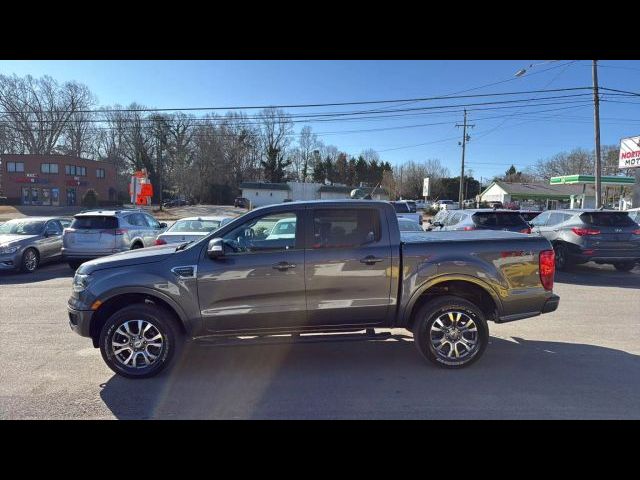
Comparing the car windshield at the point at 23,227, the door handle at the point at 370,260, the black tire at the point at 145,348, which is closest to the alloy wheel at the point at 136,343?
the black tire at the point at 145,348

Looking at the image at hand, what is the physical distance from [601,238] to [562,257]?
112 cm

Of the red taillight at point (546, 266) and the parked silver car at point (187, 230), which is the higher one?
the parked silver car at point (187, 230)

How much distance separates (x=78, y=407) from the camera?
3555 millimetres

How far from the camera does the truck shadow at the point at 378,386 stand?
3473 millimetres

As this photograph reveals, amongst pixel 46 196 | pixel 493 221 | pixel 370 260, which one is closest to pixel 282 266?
pixel 370 260

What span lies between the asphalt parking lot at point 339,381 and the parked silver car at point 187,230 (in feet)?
12.8

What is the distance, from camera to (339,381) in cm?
408

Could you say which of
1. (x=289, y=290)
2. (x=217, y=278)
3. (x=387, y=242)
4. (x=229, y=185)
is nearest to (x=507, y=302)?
(x=387, y=242)

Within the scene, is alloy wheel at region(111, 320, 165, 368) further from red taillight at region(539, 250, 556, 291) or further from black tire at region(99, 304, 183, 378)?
red taillight at region(539, 250, 556, 291)

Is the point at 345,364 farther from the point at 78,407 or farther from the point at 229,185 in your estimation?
the point at 229,185

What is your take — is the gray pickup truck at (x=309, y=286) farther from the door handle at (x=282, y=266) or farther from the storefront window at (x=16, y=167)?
the storefront window at (x=16, y=167)

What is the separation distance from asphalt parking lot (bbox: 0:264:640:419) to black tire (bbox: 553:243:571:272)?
17.1 feet

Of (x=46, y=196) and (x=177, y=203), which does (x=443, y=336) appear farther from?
(x=177, y=203)

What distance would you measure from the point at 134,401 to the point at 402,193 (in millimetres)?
80995
